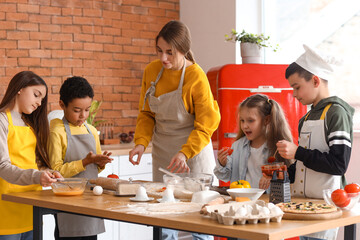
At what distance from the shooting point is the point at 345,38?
15.4 ft

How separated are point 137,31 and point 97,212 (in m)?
3.60

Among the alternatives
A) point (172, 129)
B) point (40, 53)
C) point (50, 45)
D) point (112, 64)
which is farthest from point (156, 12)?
point (172, 129)

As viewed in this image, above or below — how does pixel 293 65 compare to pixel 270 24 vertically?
below

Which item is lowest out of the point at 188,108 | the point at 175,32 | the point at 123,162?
the point at 123,162

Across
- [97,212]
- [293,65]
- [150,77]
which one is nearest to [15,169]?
[97,212]

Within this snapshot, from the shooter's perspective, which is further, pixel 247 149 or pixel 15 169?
pixel 247 149

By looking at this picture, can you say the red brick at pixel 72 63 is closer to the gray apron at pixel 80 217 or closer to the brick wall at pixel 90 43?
the brick wall at pixel 90 43

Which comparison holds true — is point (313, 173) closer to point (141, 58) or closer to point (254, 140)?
point (254, 140)

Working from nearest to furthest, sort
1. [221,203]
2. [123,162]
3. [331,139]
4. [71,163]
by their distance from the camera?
[221,203]
[331,139]
[71,163]
[123,162]

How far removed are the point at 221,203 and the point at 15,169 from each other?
1.07 metres

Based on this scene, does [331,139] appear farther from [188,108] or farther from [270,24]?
[270,24]

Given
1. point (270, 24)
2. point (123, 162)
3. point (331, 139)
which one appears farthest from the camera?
point (270, 24)

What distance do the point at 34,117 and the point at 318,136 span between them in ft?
4.70

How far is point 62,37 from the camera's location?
495 centimetres
